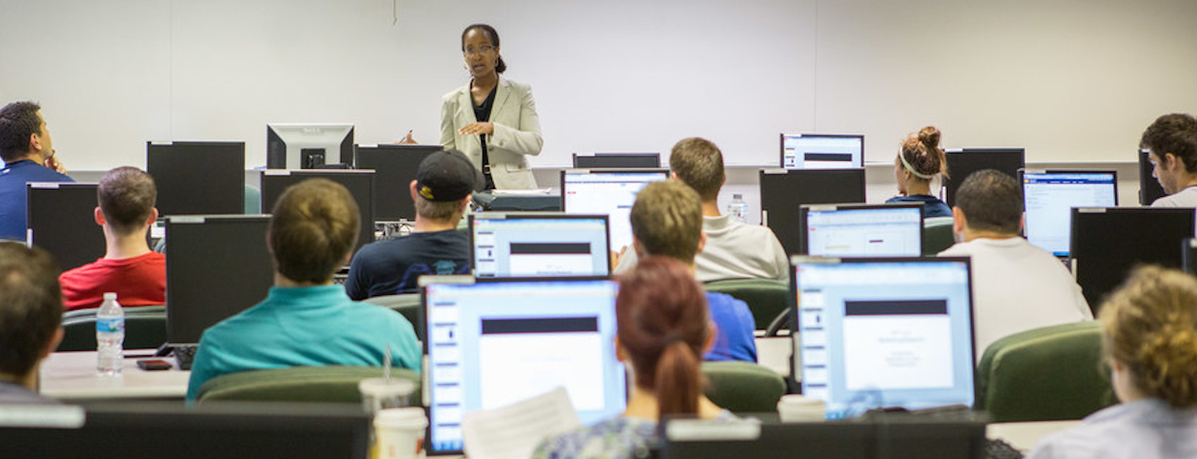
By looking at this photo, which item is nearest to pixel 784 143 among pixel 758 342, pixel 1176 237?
pixel 1176 237

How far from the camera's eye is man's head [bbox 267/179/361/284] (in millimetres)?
2553

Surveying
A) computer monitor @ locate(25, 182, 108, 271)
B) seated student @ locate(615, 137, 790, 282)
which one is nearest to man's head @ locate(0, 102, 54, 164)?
computer monitor @ locate(25, 182, 108, 271)

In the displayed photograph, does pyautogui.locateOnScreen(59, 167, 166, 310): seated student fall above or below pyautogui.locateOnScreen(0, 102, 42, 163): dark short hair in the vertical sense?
below

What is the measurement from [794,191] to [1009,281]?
2.22 m

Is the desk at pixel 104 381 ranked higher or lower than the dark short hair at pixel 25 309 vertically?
lower

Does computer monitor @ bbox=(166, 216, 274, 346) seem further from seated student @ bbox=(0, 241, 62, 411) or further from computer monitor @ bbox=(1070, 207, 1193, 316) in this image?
computer monitor @ bbox=(1070, 207, 1193, 316)

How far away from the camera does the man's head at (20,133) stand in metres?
5.50

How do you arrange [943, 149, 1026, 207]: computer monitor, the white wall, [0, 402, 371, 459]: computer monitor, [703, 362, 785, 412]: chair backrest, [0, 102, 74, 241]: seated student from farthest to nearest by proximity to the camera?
1. the white wall
2. [943, 149, 1026, 207]: computer monitor
3. [0, 102, 74, 241]: seated student
4. [703, 362, 785, 412]: chair backrest
5. [0, 402, 371, 459]: computer monitor

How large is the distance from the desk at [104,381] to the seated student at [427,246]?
2.19 feet

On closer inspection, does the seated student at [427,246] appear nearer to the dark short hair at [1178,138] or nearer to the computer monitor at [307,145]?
the computer monitor at [307,145]

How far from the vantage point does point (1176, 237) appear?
13.4ft

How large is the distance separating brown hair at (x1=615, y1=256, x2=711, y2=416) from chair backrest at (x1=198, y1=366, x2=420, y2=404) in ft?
2.17

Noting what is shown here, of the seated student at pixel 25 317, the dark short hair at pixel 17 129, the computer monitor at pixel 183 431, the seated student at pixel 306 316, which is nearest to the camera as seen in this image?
the computer monitor at pixel 183 431

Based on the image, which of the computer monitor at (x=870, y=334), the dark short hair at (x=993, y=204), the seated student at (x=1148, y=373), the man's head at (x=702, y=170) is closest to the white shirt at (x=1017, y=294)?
the dark short hair at (x=993, y=204)
